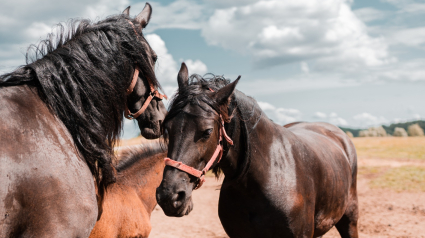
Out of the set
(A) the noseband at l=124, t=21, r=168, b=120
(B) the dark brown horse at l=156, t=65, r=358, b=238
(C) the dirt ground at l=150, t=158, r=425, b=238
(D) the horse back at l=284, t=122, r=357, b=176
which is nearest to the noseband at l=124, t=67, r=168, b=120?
(A) the noseband at l=124, t=21, r=168, b=120

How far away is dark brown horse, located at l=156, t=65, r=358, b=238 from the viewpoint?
2418mm

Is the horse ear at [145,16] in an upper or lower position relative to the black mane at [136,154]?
upper

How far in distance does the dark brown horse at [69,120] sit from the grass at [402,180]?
1183 cm

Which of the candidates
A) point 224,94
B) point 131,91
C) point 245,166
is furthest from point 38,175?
point 245,166

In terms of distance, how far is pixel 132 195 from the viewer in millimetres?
4414

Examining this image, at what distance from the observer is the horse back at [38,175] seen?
68.8 inches

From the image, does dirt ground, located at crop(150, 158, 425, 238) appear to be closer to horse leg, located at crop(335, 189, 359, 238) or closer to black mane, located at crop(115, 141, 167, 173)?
black mane, located at crop(115, 141, 167, 173)

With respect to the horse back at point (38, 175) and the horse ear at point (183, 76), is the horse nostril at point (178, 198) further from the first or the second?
the horse ear at point (183, 76)

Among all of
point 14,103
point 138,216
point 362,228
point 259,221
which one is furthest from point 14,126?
point 362,228

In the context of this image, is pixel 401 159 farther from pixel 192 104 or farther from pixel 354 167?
pixel 192 104

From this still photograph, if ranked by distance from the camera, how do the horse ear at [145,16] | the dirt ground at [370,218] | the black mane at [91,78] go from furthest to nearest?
the dirt ground at [370,218] < the horse ear at [145,16] < the black mane at [91,78]

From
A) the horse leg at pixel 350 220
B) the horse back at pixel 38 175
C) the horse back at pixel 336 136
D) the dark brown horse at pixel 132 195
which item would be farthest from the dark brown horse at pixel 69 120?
the horse leg at pixel 350 220

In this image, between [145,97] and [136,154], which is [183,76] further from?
[136,154]

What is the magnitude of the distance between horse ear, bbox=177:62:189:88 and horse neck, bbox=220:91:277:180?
458mm
